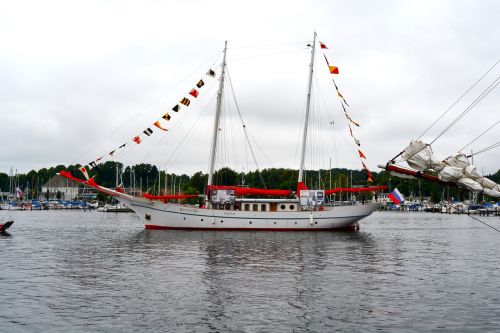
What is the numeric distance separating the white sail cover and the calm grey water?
190 inches

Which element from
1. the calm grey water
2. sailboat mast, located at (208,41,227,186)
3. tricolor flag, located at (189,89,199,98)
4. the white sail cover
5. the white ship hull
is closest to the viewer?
the calm grey water

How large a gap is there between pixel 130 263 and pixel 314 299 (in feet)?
47.8

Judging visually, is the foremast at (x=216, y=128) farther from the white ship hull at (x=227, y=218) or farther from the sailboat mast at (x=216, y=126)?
the white ship hull at (x=227, y=218)

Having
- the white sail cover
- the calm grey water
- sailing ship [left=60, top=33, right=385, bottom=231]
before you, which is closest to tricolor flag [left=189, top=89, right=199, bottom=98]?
sailing ship [left=60, top=33, right=385, bottom=231]

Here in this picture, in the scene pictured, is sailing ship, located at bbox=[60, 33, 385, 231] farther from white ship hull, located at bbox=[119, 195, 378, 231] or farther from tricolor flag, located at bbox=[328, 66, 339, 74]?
tricolor flag, located at bbox=[328, 66, 339, 74]

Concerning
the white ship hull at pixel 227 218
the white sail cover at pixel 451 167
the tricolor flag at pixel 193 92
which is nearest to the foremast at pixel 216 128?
the white ship hull at pixel 227 218

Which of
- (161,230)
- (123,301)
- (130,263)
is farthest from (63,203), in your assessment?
(123,301)

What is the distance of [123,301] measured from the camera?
20.5 m

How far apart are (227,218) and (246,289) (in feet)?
110

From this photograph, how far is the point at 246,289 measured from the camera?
23078mm

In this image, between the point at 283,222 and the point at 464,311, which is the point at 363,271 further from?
the point at 283,222

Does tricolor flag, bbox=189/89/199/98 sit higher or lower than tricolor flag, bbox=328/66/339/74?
lower

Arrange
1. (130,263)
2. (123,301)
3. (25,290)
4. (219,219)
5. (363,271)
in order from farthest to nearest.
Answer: (219,219)
(130,263)
(363,271)
(25,290)
(123,301)

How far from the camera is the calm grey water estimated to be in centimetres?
1756
